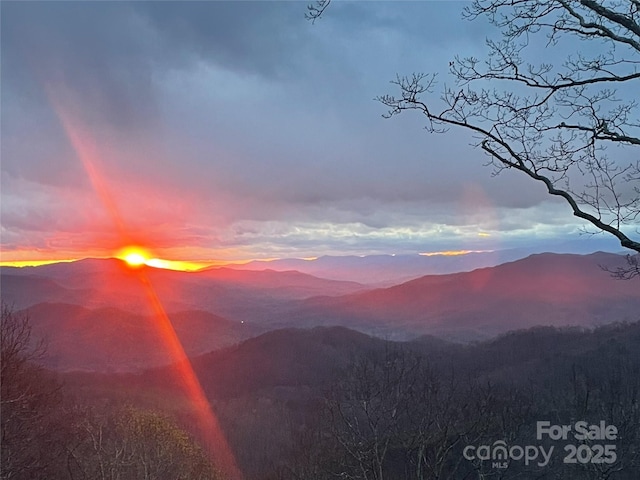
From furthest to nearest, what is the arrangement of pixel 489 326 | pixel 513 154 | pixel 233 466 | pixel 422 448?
pixel 489 326, pixel 233 466, pixel 422 448, pixel 513 154

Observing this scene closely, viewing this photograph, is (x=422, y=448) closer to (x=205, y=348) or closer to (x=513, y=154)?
(x=513, y=154)

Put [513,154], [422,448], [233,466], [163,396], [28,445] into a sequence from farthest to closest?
1. [163,396]
2. [233,466]
3. [28,445]
4. [422,448]
5. [513,154]

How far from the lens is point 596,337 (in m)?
85.6

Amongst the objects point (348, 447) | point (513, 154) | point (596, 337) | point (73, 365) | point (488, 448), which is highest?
point (513, 154)

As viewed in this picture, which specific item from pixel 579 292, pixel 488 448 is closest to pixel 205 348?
pixel 579 292

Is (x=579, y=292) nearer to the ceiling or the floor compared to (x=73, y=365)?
nearer to the ceiling

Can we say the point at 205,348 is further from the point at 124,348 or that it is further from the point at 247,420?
the point at 247,420

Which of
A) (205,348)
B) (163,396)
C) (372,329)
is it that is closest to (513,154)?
(163,396)

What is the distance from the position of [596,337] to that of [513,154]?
307 ft

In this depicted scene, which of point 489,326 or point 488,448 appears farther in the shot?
point 489,326

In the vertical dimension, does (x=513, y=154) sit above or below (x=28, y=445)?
above

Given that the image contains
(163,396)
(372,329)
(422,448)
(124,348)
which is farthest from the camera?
(372,329)

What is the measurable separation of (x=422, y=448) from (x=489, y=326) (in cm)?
16732

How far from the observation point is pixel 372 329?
18300cm
